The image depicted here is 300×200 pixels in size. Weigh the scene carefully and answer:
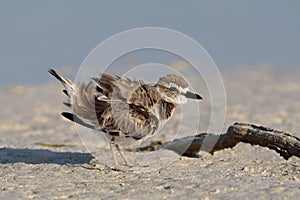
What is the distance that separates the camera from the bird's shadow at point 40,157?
787cm

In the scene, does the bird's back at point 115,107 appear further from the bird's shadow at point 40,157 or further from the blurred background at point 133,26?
the blurred background at point 133,26

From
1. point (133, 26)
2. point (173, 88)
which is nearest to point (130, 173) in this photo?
point (173, 88)

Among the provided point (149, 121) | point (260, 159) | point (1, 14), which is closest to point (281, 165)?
point (260, 159)

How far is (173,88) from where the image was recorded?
7.46 metres

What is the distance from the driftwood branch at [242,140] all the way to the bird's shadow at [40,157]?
115 centimetres

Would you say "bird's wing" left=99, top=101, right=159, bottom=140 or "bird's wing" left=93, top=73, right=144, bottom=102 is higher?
"bird's wing" left=93, top=73, right=144, bottom=102

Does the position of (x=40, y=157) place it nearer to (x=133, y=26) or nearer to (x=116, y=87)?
(x=116, y=87)

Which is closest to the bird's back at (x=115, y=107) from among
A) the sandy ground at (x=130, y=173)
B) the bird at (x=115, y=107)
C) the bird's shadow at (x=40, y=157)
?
the bird at (x=115, y=107)

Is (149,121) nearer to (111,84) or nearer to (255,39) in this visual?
(111,84)

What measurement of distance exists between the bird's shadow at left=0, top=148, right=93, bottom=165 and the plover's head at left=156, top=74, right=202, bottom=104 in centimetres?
126

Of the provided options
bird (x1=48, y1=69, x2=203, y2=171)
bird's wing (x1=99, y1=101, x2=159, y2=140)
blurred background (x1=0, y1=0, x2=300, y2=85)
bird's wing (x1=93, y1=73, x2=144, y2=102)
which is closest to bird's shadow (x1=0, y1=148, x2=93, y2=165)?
bird (x1=48, y1=69, x2=203, y2=171)

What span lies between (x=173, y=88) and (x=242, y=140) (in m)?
1.11

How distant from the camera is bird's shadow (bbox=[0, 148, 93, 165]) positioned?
25.8 ft

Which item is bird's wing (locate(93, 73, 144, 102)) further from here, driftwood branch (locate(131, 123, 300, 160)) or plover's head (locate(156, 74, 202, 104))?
driftwood branch (locate(131, 123, 300, 160))
